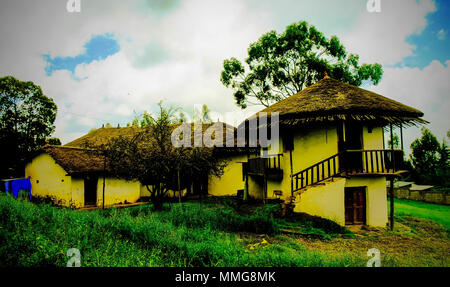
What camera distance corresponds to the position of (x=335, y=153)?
1072 cm

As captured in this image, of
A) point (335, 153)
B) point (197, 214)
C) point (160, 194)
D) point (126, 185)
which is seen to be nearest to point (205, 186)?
point (126, 185)

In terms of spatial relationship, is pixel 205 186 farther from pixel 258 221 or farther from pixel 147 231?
pixel 147 231

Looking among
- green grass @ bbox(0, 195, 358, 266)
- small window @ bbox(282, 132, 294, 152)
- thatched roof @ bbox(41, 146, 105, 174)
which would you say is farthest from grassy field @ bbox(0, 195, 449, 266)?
thatched roof @ bbox(41, 146, 105, 174)

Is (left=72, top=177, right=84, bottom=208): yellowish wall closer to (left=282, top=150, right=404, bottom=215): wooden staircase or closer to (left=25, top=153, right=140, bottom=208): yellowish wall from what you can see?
(left=25, top=153, right=140, bottom=208): yellowish wall

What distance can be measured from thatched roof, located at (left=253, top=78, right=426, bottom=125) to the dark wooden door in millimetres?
3418

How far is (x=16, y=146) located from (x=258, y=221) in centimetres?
2105

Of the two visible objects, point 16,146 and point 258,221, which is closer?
point 258,221

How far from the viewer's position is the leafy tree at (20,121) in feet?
56.8

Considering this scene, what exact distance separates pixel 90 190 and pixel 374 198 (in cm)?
1744

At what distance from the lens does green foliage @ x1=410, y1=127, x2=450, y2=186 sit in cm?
3176

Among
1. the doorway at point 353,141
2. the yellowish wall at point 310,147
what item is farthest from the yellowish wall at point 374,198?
the yellowish wall at point 310,147

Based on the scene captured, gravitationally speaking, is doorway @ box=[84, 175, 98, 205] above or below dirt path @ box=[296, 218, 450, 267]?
above

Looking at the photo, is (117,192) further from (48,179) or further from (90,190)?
(48,179)

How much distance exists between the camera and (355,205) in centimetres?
1063
